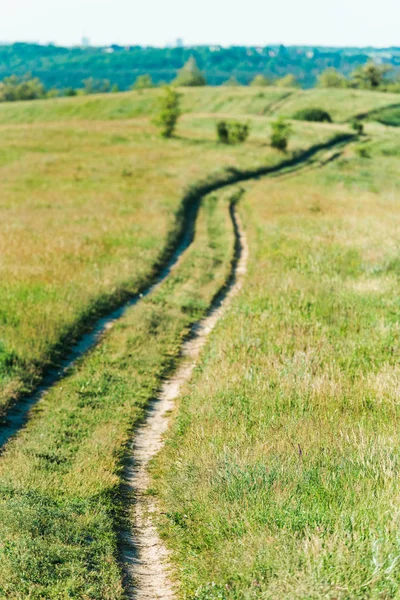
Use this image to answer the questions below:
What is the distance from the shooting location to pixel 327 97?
373 ft

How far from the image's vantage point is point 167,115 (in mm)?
57812

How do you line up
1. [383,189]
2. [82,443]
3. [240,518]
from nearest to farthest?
[240,518] → [82,443] → [383,189]

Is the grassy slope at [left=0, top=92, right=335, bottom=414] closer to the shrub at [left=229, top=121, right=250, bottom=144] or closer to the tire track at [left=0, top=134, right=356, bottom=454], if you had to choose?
the tire track at [left=0, top=134, right=356, bottom=454]

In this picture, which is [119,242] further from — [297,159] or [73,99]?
[73,99]

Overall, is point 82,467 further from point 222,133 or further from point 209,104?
point 209,104

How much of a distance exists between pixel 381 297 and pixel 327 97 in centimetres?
10691

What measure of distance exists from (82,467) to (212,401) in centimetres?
222

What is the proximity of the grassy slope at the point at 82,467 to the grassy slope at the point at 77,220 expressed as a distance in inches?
42.2

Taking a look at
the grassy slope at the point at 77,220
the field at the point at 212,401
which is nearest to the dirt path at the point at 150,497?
the field at the point at 212,401

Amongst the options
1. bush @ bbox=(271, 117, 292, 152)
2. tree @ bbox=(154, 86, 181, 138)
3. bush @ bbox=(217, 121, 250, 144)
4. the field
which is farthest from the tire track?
tree @ bbox=(154, 86, 181, 138)

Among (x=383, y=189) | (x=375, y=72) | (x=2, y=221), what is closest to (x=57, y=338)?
(x=2, y=221)

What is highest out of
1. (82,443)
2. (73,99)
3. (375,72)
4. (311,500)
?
A: (375,72)

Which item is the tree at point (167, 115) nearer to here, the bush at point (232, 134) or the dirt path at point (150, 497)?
the bush at point (232, 134)

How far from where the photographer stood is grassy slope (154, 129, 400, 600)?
17.9 feet
